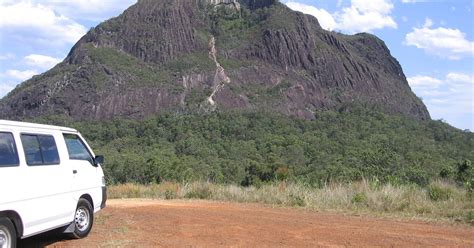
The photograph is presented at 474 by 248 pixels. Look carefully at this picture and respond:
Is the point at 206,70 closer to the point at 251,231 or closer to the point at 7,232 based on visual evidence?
the point at 251,231

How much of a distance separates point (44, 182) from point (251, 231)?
3.84 meters

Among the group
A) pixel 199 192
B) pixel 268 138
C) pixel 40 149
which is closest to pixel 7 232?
pixel 40 149

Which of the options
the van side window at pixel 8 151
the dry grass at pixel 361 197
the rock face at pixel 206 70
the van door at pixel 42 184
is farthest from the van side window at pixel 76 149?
the rock face at pixel 206 70

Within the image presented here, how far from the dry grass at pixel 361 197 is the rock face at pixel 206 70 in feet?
346

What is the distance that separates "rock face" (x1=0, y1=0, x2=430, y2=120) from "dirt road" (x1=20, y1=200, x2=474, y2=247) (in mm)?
110223

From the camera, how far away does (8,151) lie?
7.12 metres

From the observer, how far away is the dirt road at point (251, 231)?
8785 millimetres

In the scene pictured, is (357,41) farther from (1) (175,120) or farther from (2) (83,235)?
(2) (83,235)

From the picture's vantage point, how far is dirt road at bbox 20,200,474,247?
28.8 ft

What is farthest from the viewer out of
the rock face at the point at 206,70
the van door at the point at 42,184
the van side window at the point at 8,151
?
the rock face at the point at 206,70

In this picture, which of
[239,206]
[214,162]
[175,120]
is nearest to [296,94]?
[175,120]

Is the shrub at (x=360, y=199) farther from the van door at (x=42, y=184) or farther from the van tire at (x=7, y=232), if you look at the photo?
the van tire at (x=7, y=232)

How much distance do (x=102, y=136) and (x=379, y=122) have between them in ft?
189

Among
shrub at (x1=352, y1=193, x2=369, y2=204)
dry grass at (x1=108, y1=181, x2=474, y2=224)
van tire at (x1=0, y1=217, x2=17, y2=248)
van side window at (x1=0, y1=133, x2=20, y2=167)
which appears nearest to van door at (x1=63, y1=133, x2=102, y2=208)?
van side window at (x1=0, y1=133, x2=20, y2=167)
